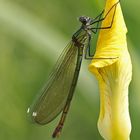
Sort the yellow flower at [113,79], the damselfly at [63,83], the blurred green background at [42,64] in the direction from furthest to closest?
the blurred green background at [42,64], the damselfly at [63,83], the yellow flower at [113,79]

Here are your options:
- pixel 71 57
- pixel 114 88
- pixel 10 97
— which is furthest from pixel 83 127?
pixel 114 88

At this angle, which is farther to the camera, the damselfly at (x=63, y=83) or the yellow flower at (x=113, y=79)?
the damselfly at (x=63, y=83)

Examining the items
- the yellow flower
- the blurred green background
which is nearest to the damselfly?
the blurred green background

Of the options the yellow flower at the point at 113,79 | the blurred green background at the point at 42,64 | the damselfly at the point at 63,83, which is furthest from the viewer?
the blurred green background at the point at 42,64

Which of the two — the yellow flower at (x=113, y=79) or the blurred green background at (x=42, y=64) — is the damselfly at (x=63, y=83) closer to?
the blurred green background at (x=42, y=64)

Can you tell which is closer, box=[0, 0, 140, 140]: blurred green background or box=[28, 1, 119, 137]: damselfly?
box=[28, 1, 119, 137]: damselfly

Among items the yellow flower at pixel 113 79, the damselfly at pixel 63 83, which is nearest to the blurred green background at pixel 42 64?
the damselfly at pixel 63 83

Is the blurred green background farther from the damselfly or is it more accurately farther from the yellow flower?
the yellow flower
